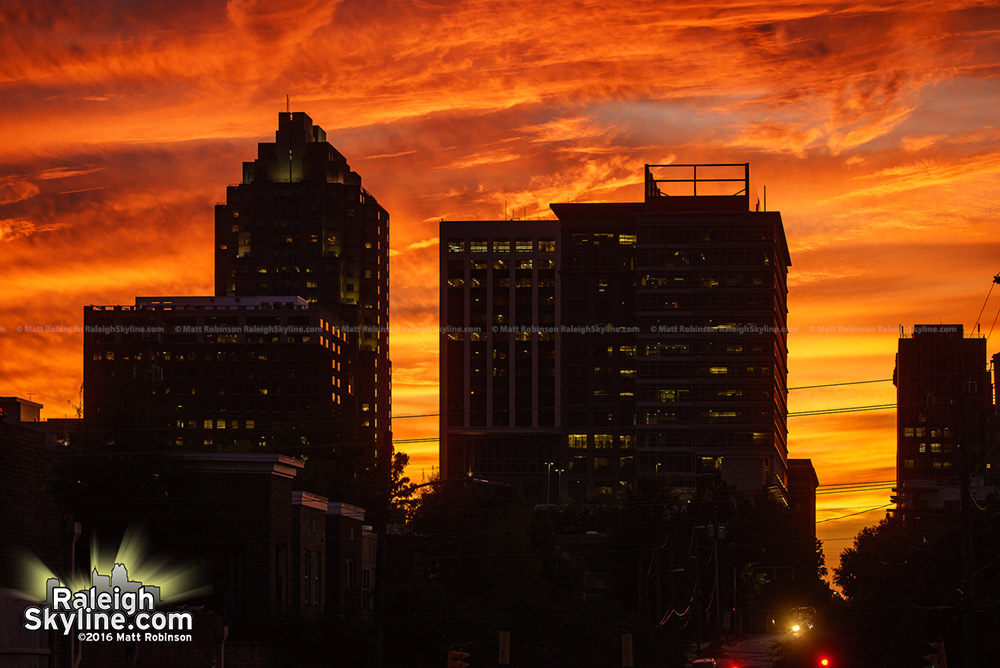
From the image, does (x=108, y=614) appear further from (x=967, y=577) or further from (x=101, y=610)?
(x=967, y=577)

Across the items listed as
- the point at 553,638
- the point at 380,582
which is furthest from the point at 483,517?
the point at 380,582

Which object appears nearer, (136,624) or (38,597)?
(38,597)

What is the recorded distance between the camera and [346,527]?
2830 inches

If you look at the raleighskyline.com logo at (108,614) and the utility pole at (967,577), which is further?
the utility pole at (967,577)

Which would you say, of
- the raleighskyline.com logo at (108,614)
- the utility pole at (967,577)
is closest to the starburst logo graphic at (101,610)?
the raleighskyline.com logo at (108,614)

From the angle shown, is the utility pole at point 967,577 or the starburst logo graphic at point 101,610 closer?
the starburst logo graphic at point 101,610

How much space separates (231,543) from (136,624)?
1550 cm

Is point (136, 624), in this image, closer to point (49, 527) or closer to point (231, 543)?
point (49, 527)

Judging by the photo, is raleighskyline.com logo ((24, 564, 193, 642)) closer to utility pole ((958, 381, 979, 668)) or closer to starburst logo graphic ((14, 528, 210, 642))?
starburst logo graphic ((14, 528, 210, 642))

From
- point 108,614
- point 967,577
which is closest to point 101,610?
point 108,614

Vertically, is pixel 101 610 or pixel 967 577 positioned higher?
pixel 967 577

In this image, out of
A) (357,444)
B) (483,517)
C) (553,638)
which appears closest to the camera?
(553,638)

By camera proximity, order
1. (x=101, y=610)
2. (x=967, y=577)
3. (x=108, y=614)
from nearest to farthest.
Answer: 1. (x=101, y=610)
2. (x=108, y=614)
3. (x=967, y=577)

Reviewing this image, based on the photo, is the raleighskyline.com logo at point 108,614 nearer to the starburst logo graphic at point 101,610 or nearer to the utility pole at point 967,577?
the starburst logo graphic at point 101,610
